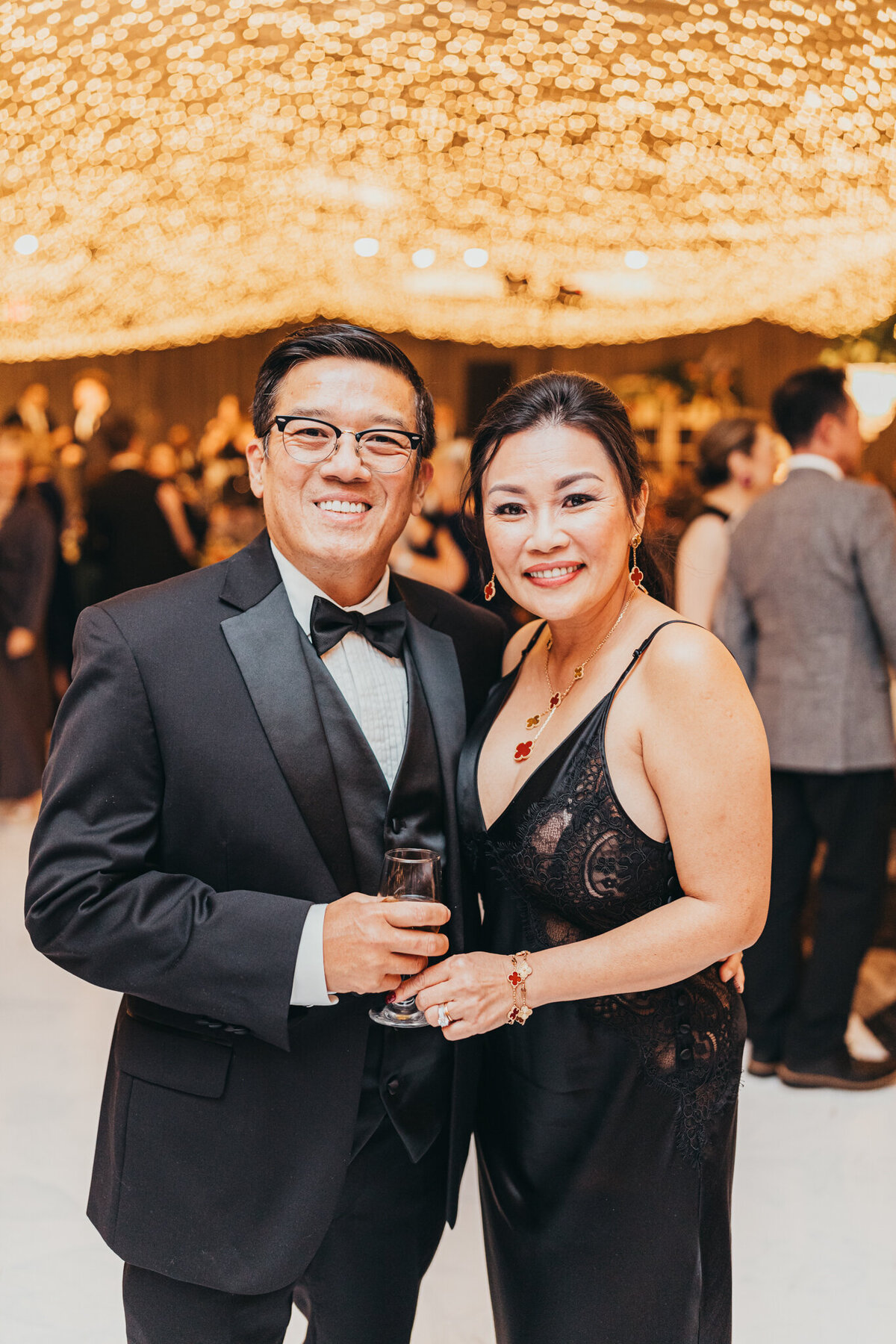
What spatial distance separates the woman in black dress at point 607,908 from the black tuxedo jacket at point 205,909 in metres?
0.26

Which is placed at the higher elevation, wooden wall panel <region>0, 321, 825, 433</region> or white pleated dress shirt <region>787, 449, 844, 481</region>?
wooden wall panel <region>0, 321, 825, 433</region>

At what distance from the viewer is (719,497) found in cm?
366

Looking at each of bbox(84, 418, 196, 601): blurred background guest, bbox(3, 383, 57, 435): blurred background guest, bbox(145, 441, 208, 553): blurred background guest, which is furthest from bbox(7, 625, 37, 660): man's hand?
bbox(3, 383, 57, 435): blurred background guest

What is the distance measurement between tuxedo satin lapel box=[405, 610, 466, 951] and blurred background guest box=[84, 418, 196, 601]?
434 centimetres

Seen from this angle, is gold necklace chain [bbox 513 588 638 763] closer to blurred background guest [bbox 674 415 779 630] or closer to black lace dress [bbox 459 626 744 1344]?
black lace dress [bbox 459 626 744 1344]

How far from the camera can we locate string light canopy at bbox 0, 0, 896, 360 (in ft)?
13.9

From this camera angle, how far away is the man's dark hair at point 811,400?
312 cm

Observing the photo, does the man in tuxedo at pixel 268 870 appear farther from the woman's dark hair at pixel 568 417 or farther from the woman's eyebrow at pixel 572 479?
the woman's eyebrow at pixel 572 479

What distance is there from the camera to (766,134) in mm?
5082

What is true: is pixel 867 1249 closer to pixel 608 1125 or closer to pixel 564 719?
pixel 608 1125

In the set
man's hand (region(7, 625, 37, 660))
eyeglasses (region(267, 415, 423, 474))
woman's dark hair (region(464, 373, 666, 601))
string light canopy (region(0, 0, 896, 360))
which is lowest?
man's hand (region(7, 625, 37, 660))

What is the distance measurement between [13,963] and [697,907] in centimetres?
320

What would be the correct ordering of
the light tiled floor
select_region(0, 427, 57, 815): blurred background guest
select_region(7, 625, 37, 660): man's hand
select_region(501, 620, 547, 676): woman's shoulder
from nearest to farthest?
1. select_region(501, 620, 547, 676): woman's shoulder
2. the light tiled floor
3. select_region(0, 427, 57, 815): blurred background guest
4. select_region(7, 625, 37, 660): man's hand

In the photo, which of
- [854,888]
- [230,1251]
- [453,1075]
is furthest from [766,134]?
[230,1251]
